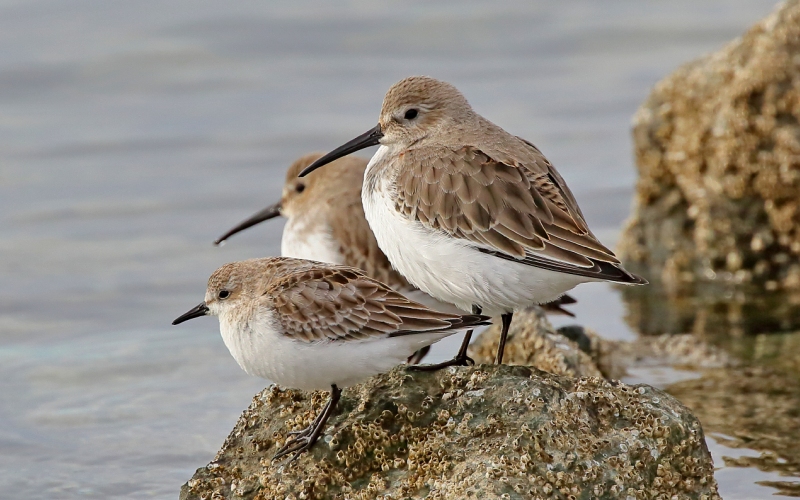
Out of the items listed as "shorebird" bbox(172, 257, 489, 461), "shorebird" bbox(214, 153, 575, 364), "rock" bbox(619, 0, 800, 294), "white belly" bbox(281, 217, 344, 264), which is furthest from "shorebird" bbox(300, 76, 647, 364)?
"rock" bbox(619, 0, 800, 294)

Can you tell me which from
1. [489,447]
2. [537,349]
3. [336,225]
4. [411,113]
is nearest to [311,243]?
[336,225]

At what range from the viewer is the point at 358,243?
7.85 meters

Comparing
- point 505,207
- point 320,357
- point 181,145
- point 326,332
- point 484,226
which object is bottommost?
point 320,357

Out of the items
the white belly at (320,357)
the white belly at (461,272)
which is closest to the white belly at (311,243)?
the white belly at (461,272)

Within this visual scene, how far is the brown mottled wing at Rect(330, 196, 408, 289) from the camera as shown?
766cm

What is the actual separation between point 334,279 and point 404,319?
0.46 meters

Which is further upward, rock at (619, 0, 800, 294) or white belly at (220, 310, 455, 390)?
rock at (619, 0, 800, 294)

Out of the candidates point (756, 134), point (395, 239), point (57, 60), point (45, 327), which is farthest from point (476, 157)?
point (57, 60)

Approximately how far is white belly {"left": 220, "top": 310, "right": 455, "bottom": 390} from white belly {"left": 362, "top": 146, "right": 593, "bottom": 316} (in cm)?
62

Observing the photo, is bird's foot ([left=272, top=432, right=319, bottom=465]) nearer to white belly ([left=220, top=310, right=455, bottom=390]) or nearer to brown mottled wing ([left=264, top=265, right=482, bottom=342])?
white belly ([left=220, top=310, right=455, bottom=390])

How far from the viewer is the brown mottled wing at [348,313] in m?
5.22

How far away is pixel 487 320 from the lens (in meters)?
5.26

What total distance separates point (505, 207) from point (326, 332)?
1.22 meters

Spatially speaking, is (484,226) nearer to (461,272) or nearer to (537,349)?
(461,272)
